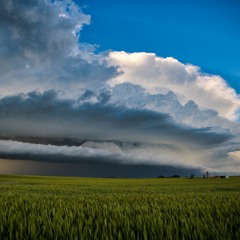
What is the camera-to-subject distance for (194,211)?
6.43m

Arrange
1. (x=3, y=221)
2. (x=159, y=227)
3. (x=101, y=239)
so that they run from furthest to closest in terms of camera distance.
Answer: (x=3, y=221), (x=159, y=227), (x=101, y=239)

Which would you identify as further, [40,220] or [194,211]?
[194,211]

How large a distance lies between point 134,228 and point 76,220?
1.10 metres

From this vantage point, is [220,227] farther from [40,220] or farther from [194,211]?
[40,220]

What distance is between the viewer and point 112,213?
19.4 feet

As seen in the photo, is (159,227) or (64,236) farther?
(159,227)

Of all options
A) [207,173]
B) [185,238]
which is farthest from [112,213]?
[207,173]

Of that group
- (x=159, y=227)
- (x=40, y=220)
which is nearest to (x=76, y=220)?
(x=40, y=220)

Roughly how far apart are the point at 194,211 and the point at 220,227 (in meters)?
1.61

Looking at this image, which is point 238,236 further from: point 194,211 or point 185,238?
point 194,211

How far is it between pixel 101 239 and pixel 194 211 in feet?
9.20

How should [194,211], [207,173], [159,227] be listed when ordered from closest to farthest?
[159,227] → [194,211] → [207,173]

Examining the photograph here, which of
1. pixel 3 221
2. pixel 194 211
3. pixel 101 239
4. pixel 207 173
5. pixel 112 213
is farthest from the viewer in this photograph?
pixel 207 173

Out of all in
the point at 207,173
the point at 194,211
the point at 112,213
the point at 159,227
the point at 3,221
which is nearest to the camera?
the point at 159,227
